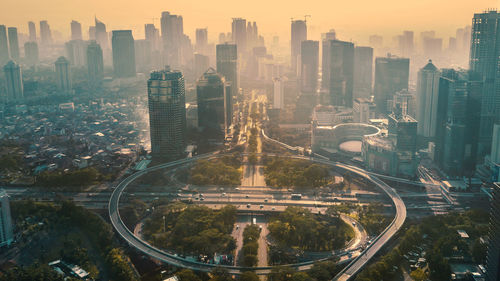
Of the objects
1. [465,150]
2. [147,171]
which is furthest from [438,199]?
[147,171]

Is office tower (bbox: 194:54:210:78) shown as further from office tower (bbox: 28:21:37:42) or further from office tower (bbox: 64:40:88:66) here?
office tower (bbox: 28:21:37:42)

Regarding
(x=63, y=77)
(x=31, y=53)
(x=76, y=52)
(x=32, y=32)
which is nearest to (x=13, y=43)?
(x=31, y=53)

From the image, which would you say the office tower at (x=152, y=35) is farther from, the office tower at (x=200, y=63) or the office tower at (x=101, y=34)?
the office tower at (x=200, y=63)

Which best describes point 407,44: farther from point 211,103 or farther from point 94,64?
point 94,64

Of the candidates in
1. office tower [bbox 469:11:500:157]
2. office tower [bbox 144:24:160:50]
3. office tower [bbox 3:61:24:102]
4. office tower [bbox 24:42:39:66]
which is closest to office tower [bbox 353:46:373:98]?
office tower [bbox 469:11:500:157]

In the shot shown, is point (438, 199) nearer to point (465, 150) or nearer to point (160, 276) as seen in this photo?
point (465, 150)
